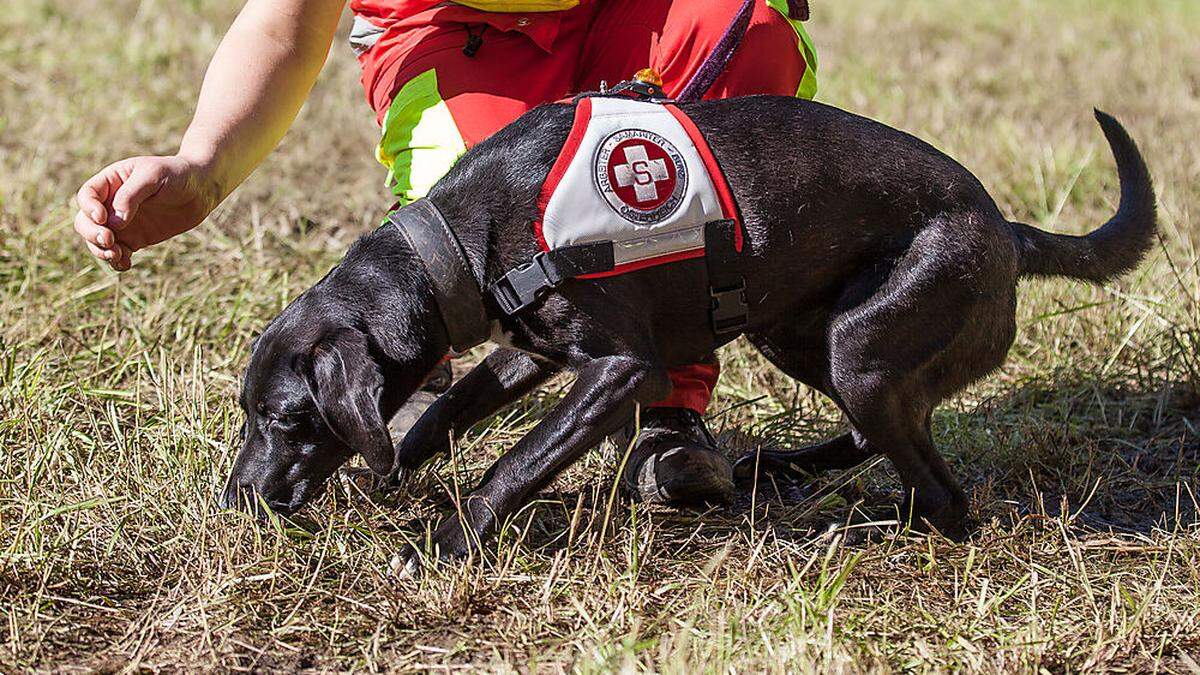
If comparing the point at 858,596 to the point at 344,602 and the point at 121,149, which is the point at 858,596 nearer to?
the point at 344,602

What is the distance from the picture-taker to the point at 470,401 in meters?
3.22

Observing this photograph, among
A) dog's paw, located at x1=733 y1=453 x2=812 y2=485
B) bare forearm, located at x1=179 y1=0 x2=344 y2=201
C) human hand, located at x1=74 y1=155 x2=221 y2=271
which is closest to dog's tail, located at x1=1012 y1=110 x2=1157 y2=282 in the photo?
dog's paw, located at x1=733 y1=453 x2=812 y2=485

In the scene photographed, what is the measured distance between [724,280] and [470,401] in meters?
0.72

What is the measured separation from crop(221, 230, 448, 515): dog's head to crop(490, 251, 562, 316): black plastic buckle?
0.17 meters

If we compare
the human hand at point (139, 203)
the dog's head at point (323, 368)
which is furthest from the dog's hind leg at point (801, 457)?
the human hand at point (139, 203)

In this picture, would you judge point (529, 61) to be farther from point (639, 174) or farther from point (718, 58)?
point (639, 174)

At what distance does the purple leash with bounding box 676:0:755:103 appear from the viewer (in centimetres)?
313

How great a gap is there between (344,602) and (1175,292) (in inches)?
112

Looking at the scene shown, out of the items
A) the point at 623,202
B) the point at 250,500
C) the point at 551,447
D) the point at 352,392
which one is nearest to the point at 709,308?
the point at 623,202

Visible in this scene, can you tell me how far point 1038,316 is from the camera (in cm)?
411

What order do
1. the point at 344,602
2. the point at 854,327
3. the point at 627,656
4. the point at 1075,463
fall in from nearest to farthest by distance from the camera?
the point at 627,656 < the point at 344,602 < the point at 854,327 < the point at 1075,463

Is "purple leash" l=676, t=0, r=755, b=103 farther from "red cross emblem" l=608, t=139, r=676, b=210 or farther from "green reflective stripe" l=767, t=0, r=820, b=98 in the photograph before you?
"red cross emblem" l=608, t=139, r=676, b=210

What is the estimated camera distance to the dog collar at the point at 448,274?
2.73 m

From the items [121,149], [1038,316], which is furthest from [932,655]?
[121,149]
